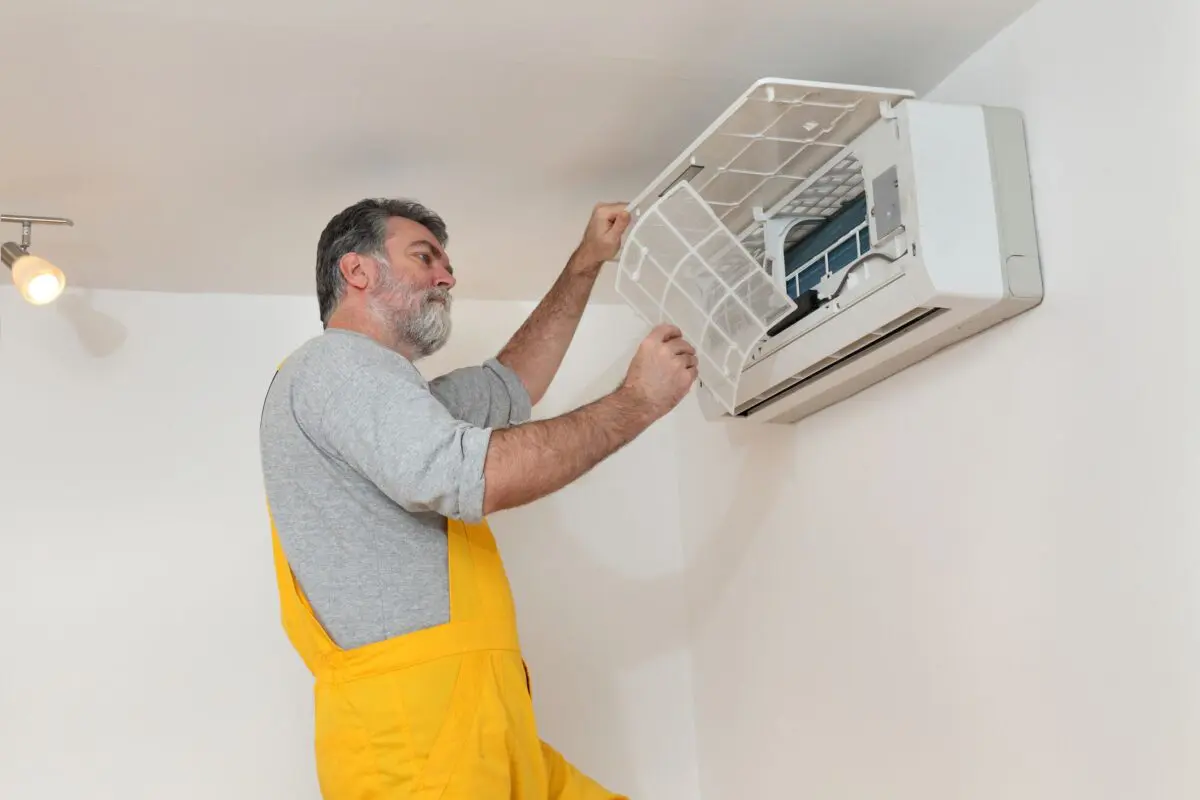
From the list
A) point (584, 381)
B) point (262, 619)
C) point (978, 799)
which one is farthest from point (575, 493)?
point (978, 799)

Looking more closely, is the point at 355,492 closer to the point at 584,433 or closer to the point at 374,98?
the point at 584,433

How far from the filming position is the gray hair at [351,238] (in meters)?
1.66

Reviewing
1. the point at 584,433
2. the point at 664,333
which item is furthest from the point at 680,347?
the point at 584,433

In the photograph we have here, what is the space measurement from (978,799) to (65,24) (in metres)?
1.44

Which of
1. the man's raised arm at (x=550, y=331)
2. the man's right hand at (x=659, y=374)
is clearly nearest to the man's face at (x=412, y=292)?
the man's raised arm at (x=550, y=331)

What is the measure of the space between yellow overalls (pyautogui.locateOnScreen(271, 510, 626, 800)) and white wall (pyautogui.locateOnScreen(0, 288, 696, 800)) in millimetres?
652

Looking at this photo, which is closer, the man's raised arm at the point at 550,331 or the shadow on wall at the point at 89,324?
the man's raised arm at the point at 550,331

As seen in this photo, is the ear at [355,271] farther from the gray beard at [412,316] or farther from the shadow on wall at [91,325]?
the shadow on wall at [91,325]

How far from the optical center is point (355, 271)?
1642 mm

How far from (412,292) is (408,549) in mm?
380

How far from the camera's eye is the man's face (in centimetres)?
163

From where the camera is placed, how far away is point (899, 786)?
1.65 metres

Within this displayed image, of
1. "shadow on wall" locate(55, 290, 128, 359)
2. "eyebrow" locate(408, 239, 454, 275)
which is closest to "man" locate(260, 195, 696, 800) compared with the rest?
"eyebrow" locate(408, 239, 454, 275)

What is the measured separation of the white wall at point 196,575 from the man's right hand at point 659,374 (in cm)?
89
